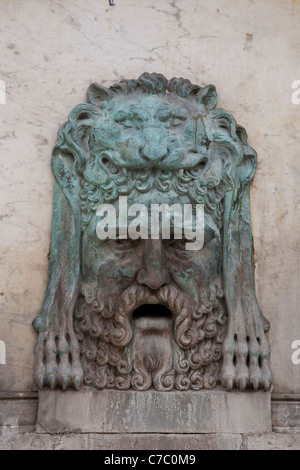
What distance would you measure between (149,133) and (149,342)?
70 centimetres

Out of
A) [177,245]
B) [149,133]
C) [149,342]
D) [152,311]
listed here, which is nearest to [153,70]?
[149,133]

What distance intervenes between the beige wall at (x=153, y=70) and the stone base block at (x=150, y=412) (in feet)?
0.69

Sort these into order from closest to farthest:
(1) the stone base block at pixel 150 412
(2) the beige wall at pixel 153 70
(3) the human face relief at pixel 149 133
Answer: (1) the stone base block at pixel 150 412
(3) the human face relief at pixel 149 133
(2) the beige wall at pixel 153 70

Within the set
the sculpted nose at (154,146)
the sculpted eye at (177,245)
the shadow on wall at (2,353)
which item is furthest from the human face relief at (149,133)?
the shadow on wall at (2,353)

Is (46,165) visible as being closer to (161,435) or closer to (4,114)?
(4,114)

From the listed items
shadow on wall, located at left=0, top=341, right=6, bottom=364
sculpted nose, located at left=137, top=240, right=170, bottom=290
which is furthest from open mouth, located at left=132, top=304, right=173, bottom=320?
shadow on wall, located at left=0, top=341, right=6, bottom=364

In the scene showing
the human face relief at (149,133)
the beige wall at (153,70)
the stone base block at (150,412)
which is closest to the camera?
the stone base block at (150,412)

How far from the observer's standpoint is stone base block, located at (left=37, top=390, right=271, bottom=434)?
3.14 m

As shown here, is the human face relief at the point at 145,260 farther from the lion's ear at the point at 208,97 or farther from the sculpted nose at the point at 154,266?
the lion's ear at the point at 208,97

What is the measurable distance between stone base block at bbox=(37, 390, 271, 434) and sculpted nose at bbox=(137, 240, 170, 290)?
1.18ft

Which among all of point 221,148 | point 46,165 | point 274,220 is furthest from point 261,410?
point 46,165

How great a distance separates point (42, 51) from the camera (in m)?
3.53

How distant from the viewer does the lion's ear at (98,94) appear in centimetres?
341

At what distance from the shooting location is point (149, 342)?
3.23m
